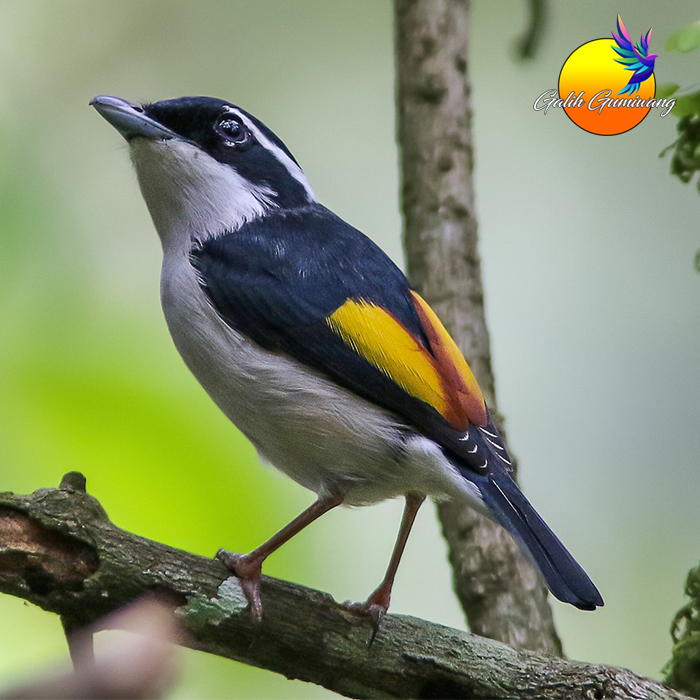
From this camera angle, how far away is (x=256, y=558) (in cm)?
261

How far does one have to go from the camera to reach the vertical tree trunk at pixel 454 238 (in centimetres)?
337

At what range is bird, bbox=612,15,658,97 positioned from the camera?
4.07 metres

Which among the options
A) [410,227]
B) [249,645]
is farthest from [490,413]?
[249,645]

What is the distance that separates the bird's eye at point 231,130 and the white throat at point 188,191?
0.34ft

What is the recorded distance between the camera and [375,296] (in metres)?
2.93

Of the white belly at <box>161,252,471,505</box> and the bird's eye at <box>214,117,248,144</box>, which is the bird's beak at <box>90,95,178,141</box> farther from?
the white belly at <box>161,252,471,505</box>

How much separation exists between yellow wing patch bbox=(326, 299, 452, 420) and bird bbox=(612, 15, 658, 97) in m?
1.99

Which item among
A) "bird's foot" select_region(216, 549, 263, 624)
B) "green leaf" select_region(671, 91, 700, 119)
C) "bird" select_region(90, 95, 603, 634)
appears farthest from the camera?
"green leaf" select_region(671, 91, 700, 119)

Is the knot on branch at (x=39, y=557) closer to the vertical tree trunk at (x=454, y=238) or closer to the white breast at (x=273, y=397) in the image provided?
the white breast at (x=273, y=397)

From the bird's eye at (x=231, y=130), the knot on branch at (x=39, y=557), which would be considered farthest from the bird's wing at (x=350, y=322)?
the knot on branch at (x=39, y=557)

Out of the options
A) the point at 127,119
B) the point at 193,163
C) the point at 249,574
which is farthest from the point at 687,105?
the point at 249,574

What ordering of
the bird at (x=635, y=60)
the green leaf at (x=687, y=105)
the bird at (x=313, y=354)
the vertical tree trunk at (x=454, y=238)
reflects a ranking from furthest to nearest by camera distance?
the bird at (x=635, y=60) < the vertical tree trunk at (x=454, y=238) < the green leaf at (x=687, y=105) < the bird at (x=313, y=354)

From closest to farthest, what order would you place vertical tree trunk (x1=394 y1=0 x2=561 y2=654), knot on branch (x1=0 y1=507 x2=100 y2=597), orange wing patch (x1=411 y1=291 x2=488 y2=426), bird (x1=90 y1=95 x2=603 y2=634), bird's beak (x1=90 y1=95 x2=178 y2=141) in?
knot on branch (x1=0 y1=507 x2=100 y2=597), bird (x1=90 y1=95 x2=603 y2=634), orange wing patch (x1=411 y1=291 x2=488 y2=426), bird's beak (x1=90 y1=95 x2=178 y2=141), vertical tree trunk (x1=394 y1=0 x2=561 y2=654)

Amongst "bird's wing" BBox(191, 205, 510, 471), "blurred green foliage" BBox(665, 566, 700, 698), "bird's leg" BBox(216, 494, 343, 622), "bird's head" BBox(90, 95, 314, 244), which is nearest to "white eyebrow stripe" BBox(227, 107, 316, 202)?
"bird's head" BBox(90, 95, 314, 244)
